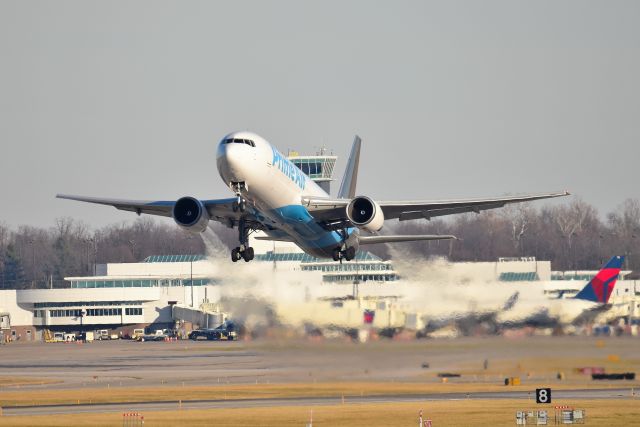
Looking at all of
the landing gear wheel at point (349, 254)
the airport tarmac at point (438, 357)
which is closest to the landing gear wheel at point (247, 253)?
the landing gear wheel at point (349, 254)

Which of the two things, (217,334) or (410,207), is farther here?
(217,334)

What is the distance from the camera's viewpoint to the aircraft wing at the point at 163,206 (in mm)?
57594

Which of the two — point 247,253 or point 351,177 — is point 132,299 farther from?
point 247,253

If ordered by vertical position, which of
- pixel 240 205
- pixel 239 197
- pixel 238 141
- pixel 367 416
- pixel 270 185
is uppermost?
pixel 238 141

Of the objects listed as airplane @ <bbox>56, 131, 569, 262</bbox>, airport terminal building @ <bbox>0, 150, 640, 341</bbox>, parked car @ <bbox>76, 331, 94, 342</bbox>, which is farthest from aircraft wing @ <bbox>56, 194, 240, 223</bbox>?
parked car @ <bbox>76, 331, 94, 342</bbox>

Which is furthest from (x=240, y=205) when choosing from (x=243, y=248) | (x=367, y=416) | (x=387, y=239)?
(x=367, y=416)

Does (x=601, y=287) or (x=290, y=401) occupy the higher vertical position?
(x=601, y=287)

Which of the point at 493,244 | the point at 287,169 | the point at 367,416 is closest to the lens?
the point at 287,169

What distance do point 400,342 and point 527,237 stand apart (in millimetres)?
80938

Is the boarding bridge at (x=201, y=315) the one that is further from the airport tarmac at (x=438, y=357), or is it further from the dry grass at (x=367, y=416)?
the dry grass at (x=367, y=416)

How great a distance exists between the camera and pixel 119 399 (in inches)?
2746

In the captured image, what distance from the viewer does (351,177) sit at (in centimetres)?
7606

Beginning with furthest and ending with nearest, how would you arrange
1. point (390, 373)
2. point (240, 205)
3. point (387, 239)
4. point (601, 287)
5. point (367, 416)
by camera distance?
point (390, 373) → point (601, 287) → point (387, 239) → point (367, 416) → point (240, 205)

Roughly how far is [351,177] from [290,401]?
51.3 ft
